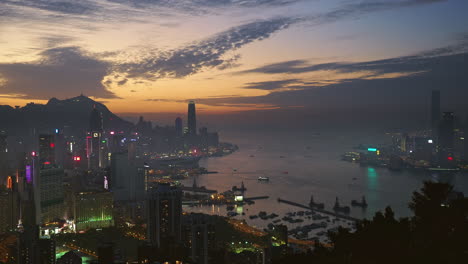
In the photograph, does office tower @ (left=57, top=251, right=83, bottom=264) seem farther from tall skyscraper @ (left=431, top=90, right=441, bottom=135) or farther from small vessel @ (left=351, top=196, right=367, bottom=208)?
tall skyscraper @ (left=431, top=90, right=441, bottom=135)

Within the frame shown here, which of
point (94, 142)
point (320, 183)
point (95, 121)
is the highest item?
point (95, 121)

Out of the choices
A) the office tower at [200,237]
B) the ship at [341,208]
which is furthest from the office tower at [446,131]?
the office tower at [200,237]

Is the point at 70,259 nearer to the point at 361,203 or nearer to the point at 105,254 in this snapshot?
the point at 105,254

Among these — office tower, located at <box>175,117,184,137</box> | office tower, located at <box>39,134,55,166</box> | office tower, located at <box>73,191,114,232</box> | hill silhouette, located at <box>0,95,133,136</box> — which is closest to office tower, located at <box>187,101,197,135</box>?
office tower, located at <box>175,117,184,137</box>

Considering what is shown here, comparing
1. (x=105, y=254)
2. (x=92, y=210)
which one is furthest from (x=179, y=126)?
Answer: (x=105, y=254)

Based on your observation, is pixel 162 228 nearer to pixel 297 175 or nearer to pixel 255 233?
pixel 255 233

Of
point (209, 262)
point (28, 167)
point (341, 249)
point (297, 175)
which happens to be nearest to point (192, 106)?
point (297, 175)
